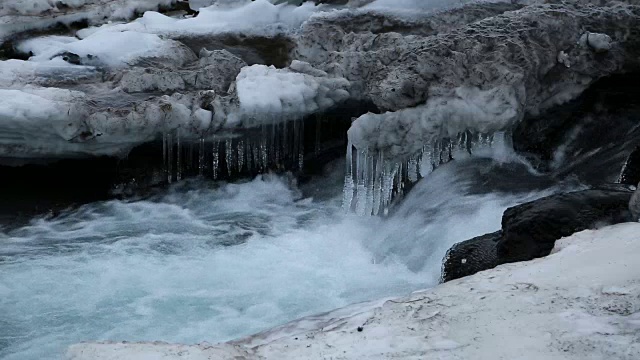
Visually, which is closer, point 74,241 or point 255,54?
point 74,241

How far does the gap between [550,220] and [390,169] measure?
299 centimetres

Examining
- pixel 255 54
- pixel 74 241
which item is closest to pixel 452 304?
pixel 74 241

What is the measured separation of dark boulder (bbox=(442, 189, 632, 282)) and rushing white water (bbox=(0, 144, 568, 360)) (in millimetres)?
1366

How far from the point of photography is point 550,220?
5637 millimetres

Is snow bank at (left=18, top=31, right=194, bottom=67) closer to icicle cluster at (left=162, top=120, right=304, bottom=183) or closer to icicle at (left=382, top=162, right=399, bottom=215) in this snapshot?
icicle cluster at (left=162, top=120, right=304, bottom=183)

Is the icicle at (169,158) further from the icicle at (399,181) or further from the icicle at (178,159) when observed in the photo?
the icicle at (399,181)

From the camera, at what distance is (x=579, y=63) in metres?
8.77

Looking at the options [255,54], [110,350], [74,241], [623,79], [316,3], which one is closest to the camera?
[110,350]

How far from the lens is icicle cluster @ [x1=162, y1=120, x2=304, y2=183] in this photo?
9273 millimetres

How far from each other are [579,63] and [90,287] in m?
6.07

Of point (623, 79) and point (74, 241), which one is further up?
point (623, 79)

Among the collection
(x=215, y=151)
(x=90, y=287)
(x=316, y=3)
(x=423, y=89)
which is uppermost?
(x=316, y=3)

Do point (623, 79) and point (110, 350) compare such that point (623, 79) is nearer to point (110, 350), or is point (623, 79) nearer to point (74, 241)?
point (74, 241)

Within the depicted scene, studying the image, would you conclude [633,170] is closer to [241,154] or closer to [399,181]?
[399,181]
